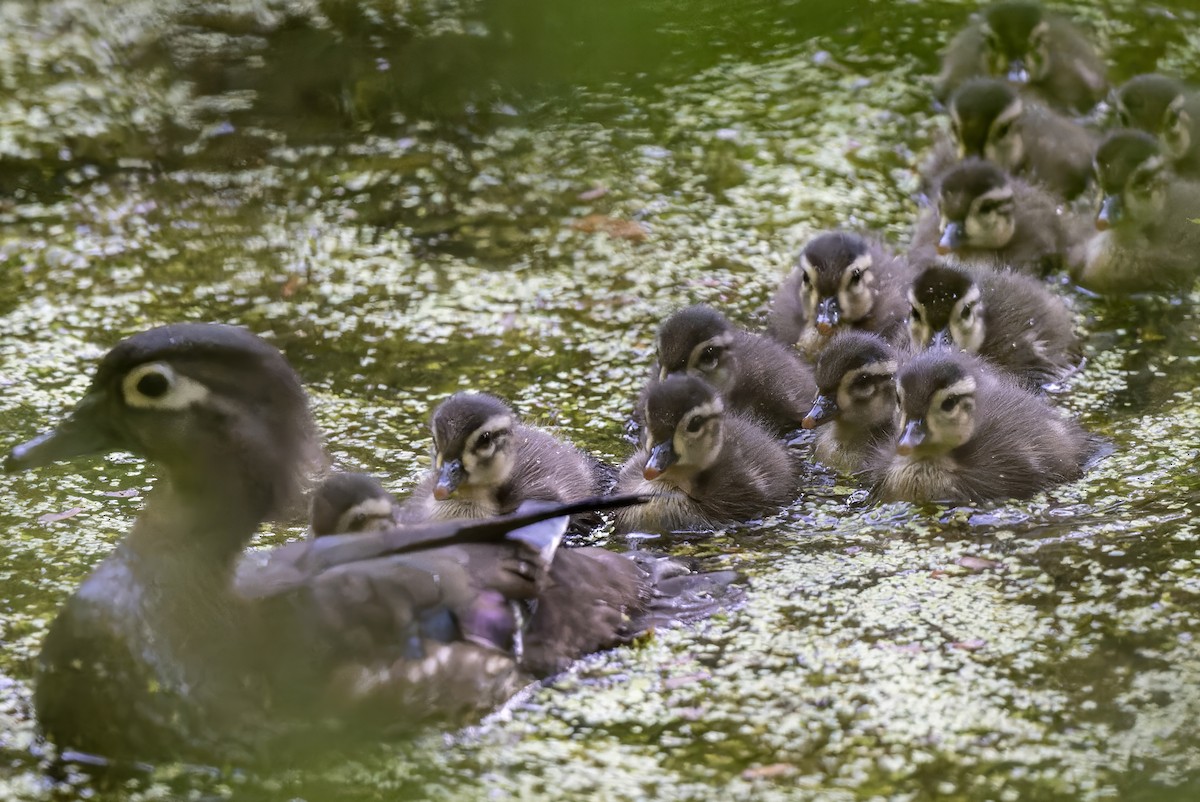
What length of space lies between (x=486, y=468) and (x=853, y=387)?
3.90 ft

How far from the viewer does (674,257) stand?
19.1 ft

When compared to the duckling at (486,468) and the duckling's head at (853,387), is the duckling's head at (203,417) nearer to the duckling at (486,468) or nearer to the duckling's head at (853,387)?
the duckling at (486,468)

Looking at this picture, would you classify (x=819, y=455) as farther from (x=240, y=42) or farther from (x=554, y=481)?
(x=240, y=42)

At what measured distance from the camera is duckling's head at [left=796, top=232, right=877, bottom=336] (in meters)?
5.12

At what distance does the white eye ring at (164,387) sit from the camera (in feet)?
10.6

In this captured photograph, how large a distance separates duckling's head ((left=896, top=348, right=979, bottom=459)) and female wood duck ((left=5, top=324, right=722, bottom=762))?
137 cm

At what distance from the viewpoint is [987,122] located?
6.20 meters

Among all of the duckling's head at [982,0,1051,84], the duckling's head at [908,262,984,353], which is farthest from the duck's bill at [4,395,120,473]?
the duckling's head at [982,0,1051,84]

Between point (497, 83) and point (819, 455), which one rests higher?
point (497, 83)

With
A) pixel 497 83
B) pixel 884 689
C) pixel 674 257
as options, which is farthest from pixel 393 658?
pixel 497 83

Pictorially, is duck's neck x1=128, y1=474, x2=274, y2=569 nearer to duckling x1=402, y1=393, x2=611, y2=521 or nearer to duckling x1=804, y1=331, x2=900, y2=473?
duckling x1=402, y1=393, x2=611, y2=521

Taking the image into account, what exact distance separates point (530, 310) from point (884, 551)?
1.92 meters

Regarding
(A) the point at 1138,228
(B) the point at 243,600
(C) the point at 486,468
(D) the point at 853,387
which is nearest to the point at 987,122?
(A) the point at 1138,228

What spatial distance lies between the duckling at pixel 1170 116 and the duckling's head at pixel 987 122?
1.64 ft
